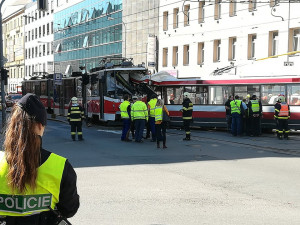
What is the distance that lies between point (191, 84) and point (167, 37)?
19.8 metres

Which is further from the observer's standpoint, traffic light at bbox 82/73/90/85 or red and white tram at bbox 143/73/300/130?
traffic light at bbox 82/73/90/85

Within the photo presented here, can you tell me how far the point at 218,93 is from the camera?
958 inches

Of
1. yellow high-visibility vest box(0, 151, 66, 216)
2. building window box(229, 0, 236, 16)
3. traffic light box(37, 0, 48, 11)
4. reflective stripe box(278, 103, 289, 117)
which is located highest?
building window box(229, 0, 236, 16)

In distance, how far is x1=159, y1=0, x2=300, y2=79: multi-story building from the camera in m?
30.7

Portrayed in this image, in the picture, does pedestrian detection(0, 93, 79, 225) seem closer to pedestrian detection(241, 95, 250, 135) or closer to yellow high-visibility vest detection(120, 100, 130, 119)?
yellow high-visibility vest detection(120, 100, 130, 119)

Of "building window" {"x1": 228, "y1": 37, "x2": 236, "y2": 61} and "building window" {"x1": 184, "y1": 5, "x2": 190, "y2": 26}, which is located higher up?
"building window" {"x1": 184, "y1": 5, "x2": 190, "y2": 26}

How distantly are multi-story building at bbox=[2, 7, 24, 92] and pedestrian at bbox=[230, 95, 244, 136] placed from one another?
71105 mm

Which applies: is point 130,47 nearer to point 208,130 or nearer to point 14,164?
point 208,130

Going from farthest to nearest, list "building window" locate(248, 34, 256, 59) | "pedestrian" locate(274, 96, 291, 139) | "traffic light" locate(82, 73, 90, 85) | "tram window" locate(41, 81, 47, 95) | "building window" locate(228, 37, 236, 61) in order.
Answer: "tram window" locate(41, 81, 47, 95)
"building window" locate(228, 37, 236, 61)
"building window" locate(248, 34, 256, 59)
"traffic light" locate(82, 73, 90, 85)
"pedestrian" locate(274, 96, 291, 139)

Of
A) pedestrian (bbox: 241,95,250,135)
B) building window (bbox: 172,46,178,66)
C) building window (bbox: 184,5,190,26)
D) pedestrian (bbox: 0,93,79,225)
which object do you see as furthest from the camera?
building window (bbox: 172,46,178,66)

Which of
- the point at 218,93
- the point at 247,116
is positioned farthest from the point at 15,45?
the point at 247,116

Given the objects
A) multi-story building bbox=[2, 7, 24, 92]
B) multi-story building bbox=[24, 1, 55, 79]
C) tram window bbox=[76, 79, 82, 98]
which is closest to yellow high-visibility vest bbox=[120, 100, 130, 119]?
tram window bbox=[76, 79, 82, 98]

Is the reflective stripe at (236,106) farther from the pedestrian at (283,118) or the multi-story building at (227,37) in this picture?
the multi-story building at (227,37)

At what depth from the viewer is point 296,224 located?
645 centimetres
